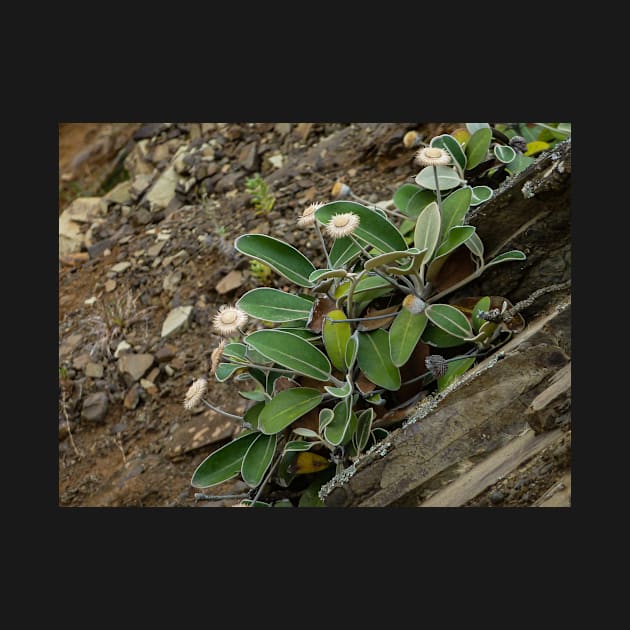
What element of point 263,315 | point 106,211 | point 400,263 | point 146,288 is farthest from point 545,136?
point 106,211

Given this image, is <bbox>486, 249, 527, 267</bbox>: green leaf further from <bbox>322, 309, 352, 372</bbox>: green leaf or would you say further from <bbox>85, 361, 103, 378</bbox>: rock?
<bbox>85, 361, 103, 378</bbox>: rock

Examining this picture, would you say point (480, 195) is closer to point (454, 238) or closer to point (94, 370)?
point (454, 238)

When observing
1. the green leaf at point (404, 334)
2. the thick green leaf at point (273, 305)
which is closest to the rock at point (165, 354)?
the thick green leaf at point (273, 305)

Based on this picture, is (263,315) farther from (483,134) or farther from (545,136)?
(545,136)

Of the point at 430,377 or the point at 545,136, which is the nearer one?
the point at 430,377

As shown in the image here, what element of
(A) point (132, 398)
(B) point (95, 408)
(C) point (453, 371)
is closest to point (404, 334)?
(C) point (453, 371)

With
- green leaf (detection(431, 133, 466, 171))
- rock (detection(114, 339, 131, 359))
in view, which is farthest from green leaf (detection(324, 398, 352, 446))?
rock (detection(114, 339, 131, 359))
